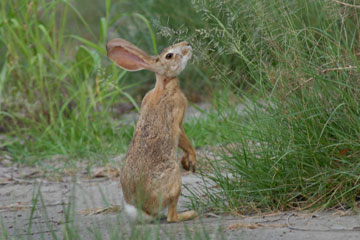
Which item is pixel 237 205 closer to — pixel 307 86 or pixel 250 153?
pixel 250 153

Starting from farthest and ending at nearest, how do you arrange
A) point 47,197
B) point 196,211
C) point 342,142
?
1. point 47,197
2. point 196,211
3. point 342,142

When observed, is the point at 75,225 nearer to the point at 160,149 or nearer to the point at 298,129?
the point at 160,149

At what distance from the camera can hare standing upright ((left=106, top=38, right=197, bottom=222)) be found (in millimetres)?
3629

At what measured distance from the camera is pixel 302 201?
11.7 feet

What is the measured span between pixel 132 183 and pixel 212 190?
587mm

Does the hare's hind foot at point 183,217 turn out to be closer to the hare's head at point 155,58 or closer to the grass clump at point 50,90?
the hare's head at point 155,58

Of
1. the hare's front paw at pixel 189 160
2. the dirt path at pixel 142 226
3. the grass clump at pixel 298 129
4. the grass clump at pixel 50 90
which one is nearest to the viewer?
the dirt path at pixel 142 226

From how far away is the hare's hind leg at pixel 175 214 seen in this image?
3.66m

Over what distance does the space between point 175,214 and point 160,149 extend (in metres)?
0.39

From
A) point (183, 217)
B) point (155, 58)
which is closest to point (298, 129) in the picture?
point (183, 217)

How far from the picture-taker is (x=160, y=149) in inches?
145

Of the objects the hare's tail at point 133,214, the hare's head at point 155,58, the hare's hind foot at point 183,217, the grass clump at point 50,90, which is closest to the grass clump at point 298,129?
Result: the hare's hind foot at point 183,217

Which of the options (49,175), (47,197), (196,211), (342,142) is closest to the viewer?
(342,142)

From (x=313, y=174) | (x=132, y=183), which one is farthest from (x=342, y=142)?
(x=132, y=183)
